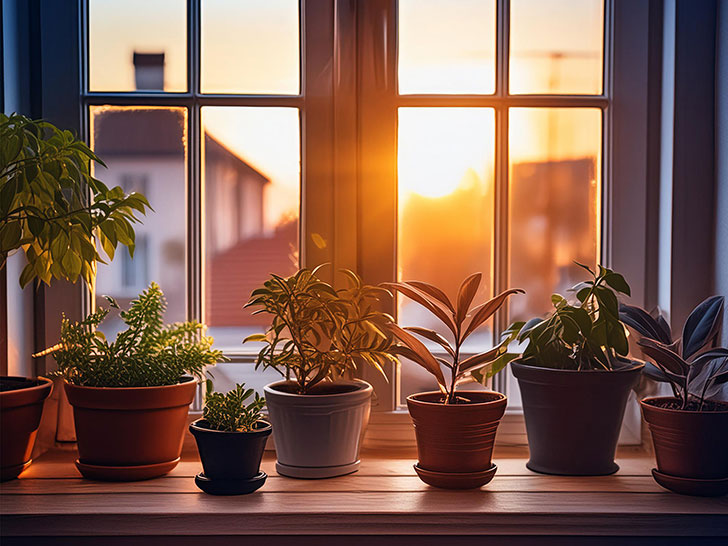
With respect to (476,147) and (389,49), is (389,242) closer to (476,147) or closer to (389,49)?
(476,147)

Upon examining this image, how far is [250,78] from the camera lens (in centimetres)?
152

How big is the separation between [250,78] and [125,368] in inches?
27.0

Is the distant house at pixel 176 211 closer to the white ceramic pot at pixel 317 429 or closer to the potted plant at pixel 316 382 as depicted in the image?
the potted plant at pixel 316 382

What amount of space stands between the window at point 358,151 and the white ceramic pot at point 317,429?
0.21 meters

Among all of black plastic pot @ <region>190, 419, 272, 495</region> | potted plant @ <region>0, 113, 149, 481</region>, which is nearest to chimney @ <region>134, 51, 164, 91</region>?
potted plant @ <region>0, 113, 149, 481</region>

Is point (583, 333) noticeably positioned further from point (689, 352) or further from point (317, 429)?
point (317, 429)

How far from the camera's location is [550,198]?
1.52 m

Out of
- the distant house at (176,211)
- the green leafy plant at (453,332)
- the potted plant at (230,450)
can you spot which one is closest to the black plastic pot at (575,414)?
the green leafy plant at (453,332)

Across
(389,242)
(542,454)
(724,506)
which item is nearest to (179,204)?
(389,242)

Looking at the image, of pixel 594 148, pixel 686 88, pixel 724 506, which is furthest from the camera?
pixel 594 148

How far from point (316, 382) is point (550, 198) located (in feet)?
2.19

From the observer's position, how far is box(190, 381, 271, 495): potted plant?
121 centimetres

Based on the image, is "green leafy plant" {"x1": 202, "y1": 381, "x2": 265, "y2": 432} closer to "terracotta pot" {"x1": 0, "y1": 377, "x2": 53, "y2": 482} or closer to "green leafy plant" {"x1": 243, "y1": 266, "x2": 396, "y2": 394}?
"green leafy plant" {"x1": 243, "y1": 266, "x2": 396, "y2": 394}

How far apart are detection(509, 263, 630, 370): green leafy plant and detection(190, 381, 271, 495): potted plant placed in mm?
540
